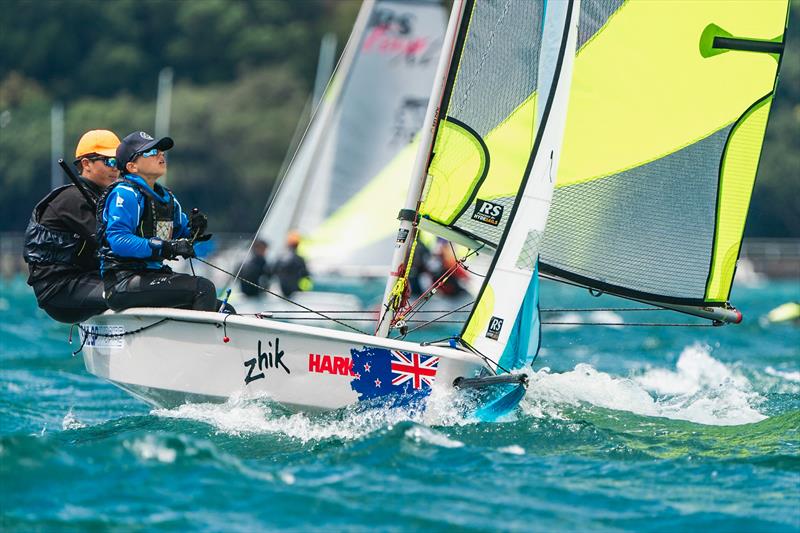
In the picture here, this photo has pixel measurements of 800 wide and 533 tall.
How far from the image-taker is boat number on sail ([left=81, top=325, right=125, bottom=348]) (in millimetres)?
6312

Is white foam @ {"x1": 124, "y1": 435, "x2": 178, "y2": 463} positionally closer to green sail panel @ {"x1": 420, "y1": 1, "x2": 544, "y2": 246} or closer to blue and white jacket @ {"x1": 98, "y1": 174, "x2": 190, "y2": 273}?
blue and white jacket @ {"x1": 98, "y1": 174, "x2": 190, "y2": 273}

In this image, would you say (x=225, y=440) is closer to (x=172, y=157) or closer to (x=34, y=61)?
(x=172, y=157)

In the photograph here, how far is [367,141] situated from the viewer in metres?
17.3

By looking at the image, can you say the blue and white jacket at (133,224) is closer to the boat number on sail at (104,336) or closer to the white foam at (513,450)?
the boat number on sail at (104,336)

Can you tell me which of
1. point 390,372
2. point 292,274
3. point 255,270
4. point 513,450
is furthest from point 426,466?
point 292,274

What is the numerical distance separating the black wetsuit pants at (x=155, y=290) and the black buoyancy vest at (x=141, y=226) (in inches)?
1.6

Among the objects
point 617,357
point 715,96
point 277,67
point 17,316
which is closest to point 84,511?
point 715,96

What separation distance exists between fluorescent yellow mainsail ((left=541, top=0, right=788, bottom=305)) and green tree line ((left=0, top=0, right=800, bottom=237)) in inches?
1165

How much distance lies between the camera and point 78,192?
6.44 m

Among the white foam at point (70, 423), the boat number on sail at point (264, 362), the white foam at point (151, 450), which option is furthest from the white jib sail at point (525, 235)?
the white foam at point (70, 423)

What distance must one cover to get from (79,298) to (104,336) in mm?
234

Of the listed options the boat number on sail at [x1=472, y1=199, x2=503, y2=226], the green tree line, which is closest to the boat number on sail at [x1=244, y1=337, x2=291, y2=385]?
the boat number on sail at [x1=472, y1=199, x2=503, y2=226]

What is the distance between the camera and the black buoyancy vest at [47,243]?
6.34 meters

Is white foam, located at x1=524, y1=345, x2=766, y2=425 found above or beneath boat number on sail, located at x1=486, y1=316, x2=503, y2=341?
beneath
